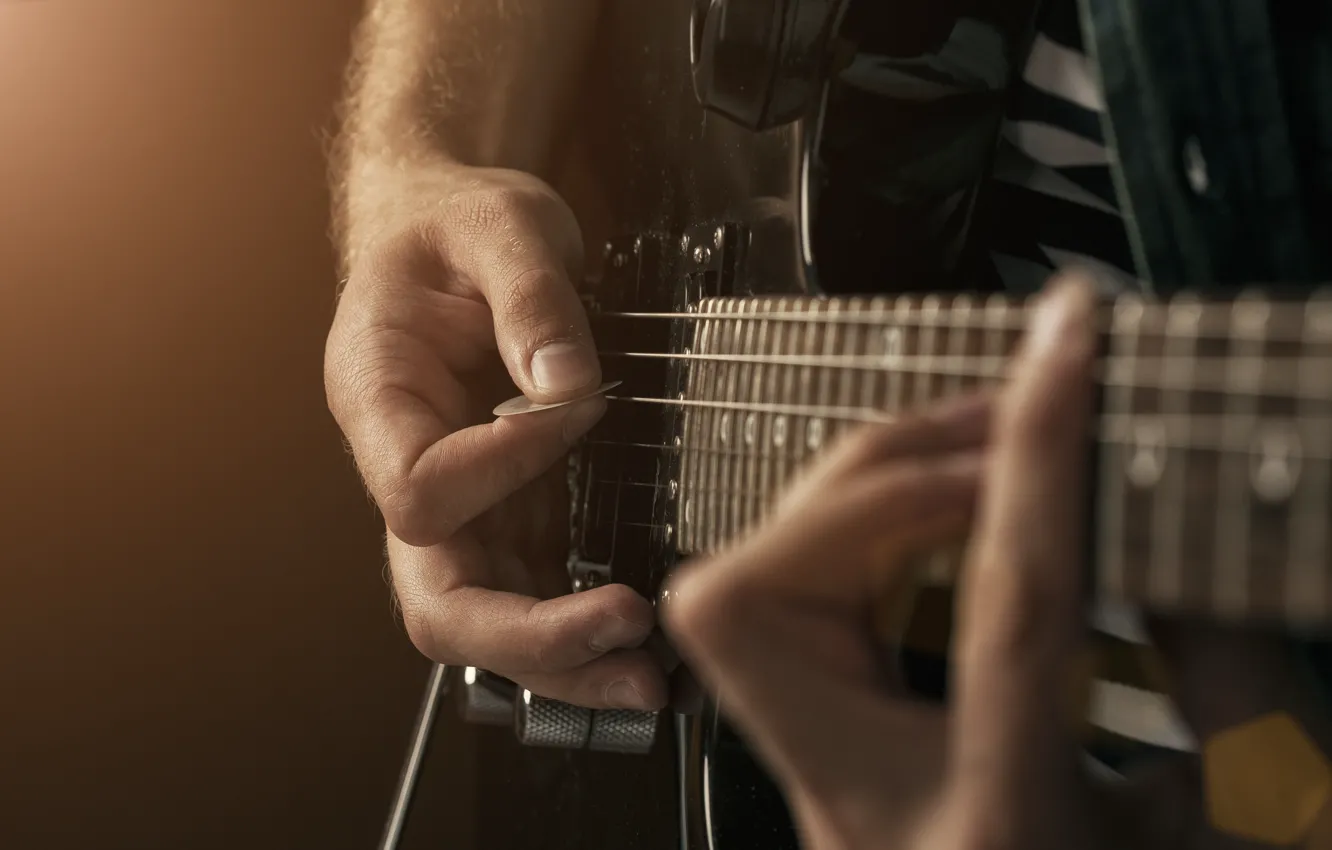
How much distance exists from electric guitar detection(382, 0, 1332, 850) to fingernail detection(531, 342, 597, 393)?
0.06 m

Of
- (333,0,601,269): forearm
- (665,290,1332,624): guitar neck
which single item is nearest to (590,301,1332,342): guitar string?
(665,290,1332,624): guitar neck

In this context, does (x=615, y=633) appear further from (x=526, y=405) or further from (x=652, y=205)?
(x=652, y=205)

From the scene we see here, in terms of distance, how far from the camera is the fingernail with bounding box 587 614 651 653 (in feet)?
1.77

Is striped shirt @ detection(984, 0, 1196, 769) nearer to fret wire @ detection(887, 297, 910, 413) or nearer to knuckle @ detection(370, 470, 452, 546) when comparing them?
fret wire @ detection(887, 297, 910, 413)

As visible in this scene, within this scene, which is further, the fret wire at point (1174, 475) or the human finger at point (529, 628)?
the human finger at point (529, 628)

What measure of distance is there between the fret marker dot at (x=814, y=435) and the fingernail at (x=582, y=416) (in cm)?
20

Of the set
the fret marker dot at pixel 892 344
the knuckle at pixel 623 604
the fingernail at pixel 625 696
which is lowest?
the fingernail at pixel 625 696

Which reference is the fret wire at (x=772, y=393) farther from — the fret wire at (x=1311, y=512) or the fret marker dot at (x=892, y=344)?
the fret wire at (x=1311, y=512)

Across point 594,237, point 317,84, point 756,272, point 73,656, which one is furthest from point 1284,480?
point 73,656

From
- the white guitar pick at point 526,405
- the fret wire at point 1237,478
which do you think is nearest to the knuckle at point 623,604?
the white guitar pick at point 526,405

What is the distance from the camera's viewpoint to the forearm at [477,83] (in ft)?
2.68

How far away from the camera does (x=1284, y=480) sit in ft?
0.88

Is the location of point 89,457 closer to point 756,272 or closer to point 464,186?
point 464,186

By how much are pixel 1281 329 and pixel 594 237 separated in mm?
596
